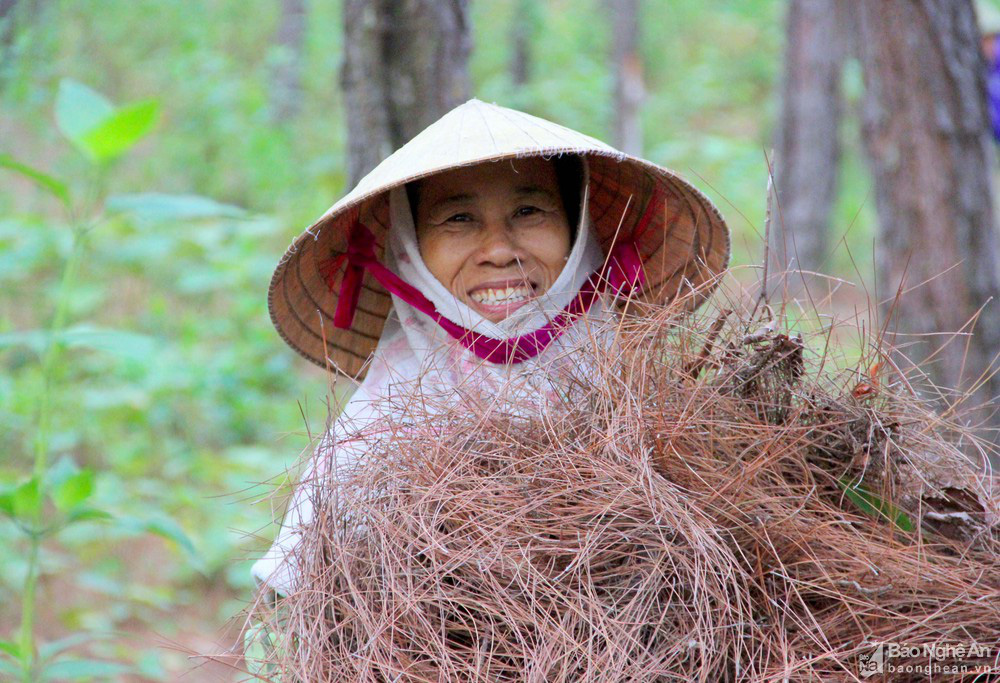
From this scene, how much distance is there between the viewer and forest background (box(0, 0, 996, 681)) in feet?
7.29

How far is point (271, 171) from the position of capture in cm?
762

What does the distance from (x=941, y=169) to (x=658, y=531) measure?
7.94 feet

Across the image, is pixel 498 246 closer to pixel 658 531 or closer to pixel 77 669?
pixel 658 531

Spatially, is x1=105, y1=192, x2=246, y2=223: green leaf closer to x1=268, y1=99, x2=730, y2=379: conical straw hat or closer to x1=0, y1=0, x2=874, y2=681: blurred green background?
x1=0, y1=0, x2=874, y2=681: blurred green background

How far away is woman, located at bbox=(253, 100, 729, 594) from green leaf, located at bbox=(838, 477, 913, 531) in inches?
17.4

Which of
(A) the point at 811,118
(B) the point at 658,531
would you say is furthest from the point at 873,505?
(A) the point at 811,118

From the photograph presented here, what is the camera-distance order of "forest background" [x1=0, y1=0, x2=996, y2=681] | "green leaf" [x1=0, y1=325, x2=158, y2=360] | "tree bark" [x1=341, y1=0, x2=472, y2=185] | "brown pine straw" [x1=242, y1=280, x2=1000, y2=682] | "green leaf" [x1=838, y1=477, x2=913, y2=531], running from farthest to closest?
"tree bark" [x1=341, y1=0, x2=472, y2=185] → "forest background" [x1=0, y1=0, x2=996, y2=681] → "green leaf" [x1=0, y1=325, x2=158, y2=360] → "green leaf" [x1=838, y1=477, x2=913, y2=531] → "brown pine straw" [x1=242, y1=280, x2=1000, y2=682]

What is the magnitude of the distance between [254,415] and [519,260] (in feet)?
11.2

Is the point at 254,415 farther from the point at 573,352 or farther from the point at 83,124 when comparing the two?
the point at 573,352

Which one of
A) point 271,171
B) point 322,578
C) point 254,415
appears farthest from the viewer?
point 271,171

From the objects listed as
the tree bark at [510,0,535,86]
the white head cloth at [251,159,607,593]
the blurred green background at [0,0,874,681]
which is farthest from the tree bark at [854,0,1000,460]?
the tree bark at [510,0,535,86]

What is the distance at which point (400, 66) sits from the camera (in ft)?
9.02

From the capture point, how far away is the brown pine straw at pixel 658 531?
4.24 ft

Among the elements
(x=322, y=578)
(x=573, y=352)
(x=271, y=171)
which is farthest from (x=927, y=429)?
(x=271, y=171)
